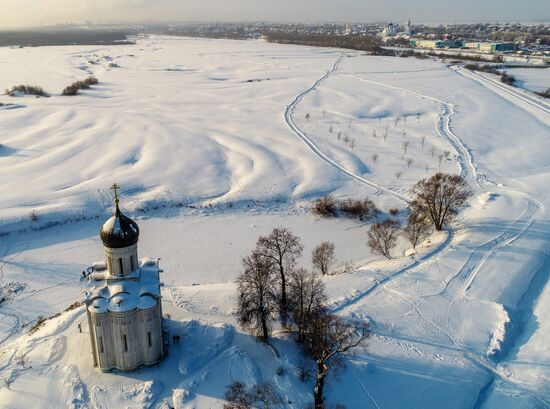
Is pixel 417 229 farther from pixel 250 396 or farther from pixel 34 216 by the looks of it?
pixel 34 216

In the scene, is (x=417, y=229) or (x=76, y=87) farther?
(x=76, y=87)

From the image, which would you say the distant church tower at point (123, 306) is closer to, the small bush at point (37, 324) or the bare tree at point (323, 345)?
the small bush at point (37, 324)

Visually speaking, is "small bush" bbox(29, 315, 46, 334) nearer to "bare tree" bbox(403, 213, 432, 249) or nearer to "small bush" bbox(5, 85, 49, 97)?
"bare tree" bbox(403, 213, 432, 249)

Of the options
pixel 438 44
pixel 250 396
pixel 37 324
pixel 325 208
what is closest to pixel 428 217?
pixel 325 208

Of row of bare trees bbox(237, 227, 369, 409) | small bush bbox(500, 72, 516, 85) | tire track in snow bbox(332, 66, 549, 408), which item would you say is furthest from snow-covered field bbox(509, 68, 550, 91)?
row of bare trees bbox(237, 227, 369, 409)

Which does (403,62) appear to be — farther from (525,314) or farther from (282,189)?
(525,314)

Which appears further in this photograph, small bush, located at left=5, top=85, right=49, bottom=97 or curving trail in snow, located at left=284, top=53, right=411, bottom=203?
small bush, located at left=5, top=85, right=49, bottom=97
